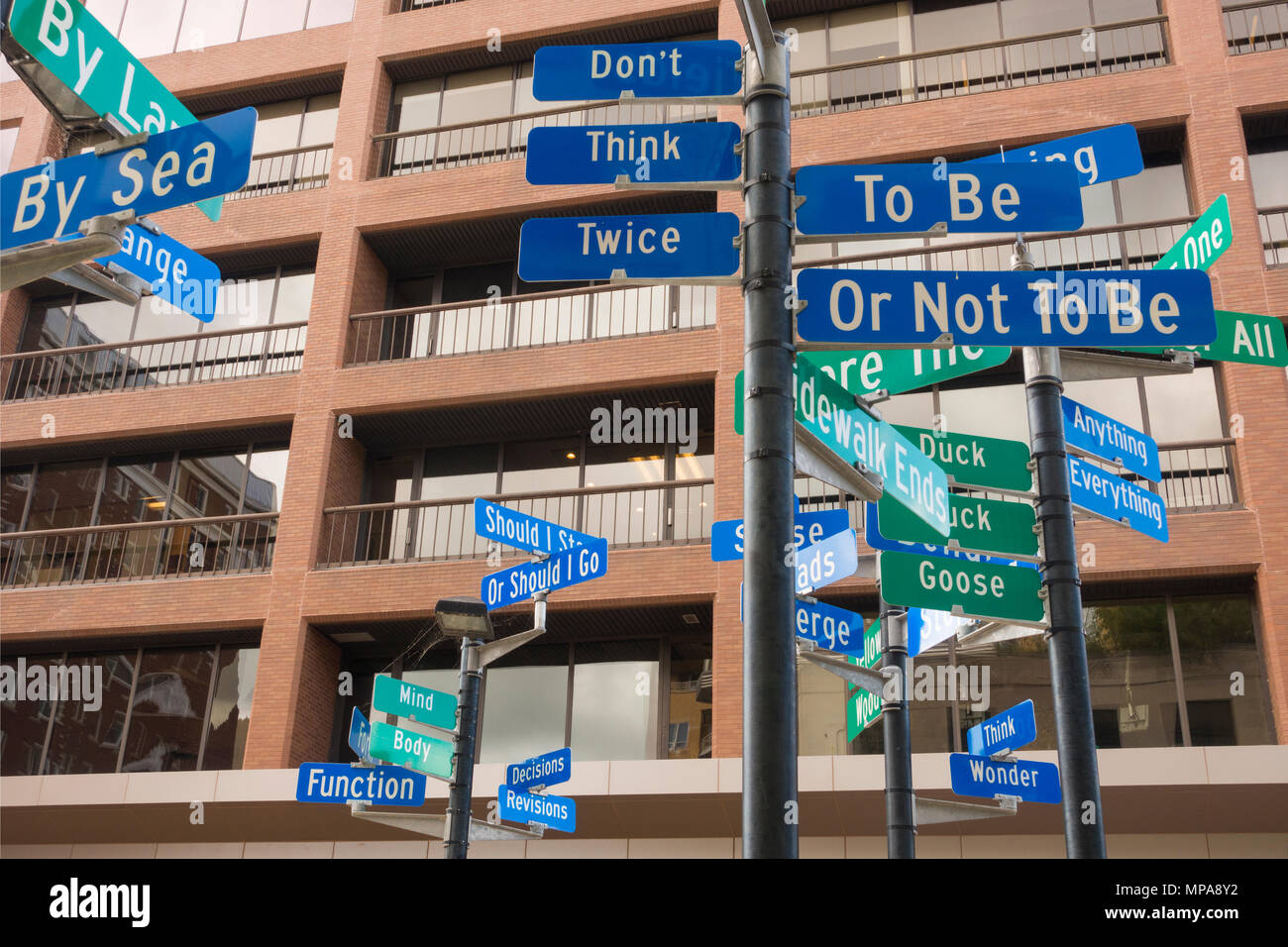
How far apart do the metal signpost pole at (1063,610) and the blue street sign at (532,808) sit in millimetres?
4537

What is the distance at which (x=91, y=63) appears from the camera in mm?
5477

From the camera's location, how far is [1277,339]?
6.02 metres

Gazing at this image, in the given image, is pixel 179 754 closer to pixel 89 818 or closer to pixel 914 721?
pixel 89 818

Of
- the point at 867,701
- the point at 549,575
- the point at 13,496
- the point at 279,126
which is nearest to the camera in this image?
the point at 867,701

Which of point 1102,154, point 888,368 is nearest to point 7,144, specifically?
point 888,368

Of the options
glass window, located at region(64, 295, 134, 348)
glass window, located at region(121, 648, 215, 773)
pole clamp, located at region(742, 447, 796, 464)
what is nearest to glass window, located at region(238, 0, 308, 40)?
glass window, located at region(64, 295, 134, 348)

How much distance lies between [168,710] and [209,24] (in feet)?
48.5

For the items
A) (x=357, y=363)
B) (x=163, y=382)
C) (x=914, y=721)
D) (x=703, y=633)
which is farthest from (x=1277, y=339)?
(x=163, y=382)

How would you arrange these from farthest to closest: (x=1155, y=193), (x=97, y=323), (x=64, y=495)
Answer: (x=97, y=323) → (x=64, y=495) → (x=1155, y=193)

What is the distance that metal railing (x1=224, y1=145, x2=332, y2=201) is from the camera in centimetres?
2261

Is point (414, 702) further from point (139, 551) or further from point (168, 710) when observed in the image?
point (139, 551)

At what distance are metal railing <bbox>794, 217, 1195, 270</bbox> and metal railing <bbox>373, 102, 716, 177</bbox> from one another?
5846mm

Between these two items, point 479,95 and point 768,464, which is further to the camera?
point 479,95
